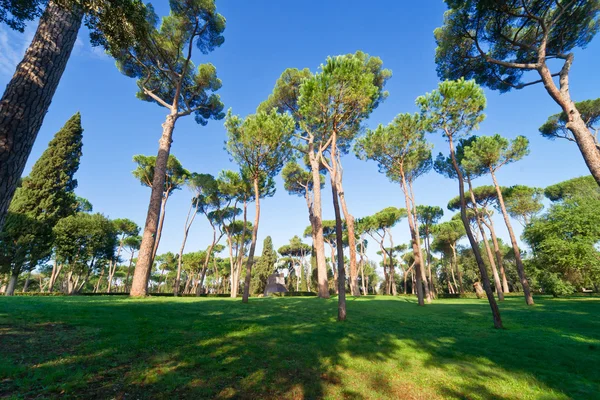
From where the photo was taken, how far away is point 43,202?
21.4 meters

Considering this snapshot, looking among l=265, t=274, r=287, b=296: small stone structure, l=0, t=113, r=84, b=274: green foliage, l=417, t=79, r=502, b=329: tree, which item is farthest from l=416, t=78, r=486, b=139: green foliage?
l=0, t=113, r=84, b=274: green foliage

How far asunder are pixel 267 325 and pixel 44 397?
178 inches

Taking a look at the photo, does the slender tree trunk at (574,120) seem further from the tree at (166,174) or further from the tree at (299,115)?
the tree at (166,174)

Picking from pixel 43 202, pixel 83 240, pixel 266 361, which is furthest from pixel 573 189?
pixel 43 202

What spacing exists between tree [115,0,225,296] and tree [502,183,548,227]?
30.9m

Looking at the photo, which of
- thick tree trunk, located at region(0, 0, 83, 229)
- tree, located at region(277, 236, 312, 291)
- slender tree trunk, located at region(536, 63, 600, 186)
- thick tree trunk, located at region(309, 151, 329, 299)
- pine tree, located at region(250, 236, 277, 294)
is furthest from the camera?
tree, located at region(277, 236, 312, 291)

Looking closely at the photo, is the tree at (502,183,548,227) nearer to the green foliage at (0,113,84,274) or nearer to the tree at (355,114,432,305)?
the tree at (355,114,432,305)

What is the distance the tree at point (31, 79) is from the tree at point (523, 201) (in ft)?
110

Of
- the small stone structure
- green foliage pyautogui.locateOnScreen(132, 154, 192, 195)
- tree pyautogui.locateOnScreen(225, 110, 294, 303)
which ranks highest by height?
green foliage pyautogui.locateOnScreen(132, 154, 192, 195)

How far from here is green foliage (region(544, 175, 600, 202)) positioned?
23.5m

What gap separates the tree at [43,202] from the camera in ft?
64.8

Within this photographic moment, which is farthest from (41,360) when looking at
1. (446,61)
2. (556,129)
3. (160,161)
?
(556,129)

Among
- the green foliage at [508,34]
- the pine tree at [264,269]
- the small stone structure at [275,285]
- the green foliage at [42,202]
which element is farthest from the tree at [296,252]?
the green foliage at [508,34]

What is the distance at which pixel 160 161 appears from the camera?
13188 millimetres
